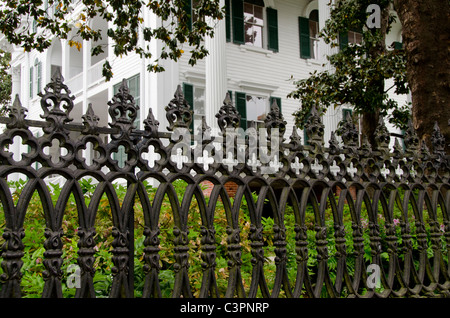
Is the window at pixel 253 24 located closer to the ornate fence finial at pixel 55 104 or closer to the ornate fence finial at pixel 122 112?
the ornate fence finial at pixel 122 112

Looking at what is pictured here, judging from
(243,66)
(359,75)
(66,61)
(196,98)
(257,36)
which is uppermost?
(257,36)

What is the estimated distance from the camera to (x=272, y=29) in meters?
18.1

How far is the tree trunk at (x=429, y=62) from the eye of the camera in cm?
565

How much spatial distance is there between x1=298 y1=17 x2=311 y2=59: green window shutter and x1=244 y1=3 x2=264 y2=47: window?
69.6 inches

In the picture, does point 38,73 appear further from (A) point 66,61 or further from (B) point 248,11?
(B) point 248,11

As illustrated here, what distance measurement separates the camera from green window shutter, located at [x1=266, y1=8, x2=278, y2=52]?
18000 mm

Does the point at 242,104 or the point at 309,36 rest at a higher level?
the point at 309,36

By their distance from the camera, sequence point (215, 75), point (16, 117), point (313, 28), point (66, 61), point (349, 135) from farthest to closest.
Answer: point (66, 61) → point (313, 28) → point (215, 75) → point (349, 135) → point (16, 117)

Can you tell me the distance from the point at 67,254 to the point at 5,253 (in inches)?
50.6

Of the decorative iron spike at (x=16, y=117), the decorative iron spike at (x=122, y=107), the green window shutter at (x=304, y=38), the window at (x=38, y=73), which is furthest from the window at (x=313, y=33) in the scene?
the decorative iron spike at (x=16, y=117)

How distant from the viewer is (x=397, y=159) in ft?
12.5

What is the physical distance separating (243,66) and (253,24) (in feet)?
6.11

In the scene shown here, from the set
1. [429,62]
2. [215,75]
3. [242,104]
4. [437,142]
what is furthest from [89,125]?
[242,104]
